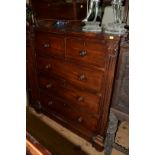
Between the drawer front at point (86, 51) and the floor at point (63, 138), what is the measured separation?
802 mm

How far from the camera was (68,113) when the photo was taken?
1877 mm

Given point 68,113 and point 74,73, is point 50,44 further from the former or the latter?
point 68,113

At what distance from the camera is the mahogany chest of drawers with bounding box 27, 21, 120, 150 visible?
1396mm

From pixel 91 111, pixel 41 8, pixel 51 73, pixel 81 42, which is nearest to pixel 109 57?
pixel 81 42

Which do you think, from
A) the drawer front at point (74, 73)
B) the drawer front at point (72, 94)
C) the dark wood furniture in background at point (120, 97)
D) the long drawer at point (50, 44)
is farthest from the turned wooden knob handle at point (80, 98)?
the long drawer at point (50, 44)

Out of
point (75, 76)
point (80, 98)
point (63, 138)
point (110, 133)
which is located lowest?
point (63, 138)

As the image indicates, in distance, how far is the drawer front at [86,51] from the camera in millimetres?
1379

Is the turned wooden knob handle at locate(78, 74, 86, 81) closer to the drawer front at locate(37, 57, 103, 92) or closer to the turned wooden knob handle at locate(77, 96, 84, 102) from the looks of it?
the drawer front at locate(37, 57, 103, 92)

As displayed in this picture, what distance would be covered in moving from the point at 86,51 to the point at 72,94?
474 mm

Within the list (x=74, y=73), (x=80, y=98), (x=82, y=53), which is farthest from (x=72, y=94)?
(x=82, y=53)

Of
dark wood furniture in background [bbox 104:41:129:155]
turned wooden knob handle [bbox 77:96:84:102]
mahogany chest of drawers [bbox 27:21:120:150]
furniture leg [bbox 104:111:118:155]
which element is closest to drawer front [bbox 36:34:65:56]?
mahogany chest of drawers [bbox 27:21:120:150]
